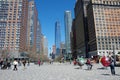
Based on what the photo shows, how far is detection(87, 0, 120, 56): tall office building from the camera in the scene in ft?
350

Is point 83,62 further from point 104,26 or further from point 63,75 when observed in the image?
point 104,26

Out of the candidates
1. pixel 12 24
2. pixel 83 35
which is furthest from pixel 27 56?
pixel 83 35

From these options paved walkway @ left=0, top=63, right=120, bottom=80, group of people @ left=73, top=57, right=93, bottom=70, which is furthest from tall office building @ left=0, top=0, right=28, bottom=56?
paved walkway @ left=0, top=63, right=120, bottom=80

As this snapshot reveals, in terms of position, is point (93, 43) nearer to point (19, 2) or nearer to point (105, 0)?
point (105, 0)

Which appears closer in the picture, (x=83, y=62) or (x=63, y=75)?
(x=63, y=75)

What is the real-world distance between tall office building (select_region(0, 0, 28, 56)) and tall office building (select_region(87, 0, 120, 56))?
198 feet

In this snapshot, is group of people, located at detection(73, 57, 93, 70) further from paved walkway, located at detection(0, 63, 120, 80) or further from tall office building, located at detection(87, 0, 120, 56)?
tall office building, located at detection(87, 0, 120, 56)

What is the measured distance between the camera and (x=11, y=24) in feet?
438

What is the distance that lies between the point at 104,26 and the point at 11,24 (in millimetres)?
76020

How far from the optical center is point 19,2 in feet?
460

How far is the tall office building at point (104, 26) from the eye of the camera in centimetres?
10658

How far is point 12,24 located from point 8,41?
15039 millimetres

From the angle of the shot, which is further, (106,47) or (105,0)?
(105,0)

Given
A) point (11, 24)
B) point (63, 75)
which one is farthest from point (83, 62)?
point (11, 24)
